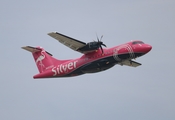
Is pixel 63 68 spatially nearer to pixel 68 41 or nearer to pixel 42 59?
pixel 68 41

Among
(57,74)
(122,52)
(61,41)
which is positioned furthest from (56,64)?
(122,52)

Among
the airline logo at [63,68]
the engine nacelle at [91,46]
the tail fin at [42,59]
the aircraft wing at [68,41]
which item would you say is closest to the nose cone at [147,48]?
the engine nacelle at [91,46]

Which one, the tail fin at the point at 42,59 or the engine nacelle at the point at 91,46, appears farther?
the tail fin at the point at 42,59

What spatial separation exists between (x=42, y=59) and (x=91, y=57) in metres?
7.51

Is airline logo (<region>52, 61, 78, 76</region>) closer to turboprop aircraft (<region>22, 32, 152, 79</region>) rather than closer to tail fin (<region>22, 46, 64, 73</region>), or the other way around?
turboprop aircraft (<region>22, 32, 152, 79</region>)

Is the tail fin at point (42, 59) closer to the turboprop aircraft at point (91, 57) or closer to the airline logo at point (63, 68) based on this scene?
the turboprop aircraft at point (91, 57)

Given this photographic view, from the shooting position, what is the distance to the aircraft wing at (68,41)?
36.8 m

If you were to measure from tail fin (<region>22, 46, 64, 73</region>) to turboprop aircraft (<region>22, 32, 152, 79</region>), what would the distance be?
0.43 metres

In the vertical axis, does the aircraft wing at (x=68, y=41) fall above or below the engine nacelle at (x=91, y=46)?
above

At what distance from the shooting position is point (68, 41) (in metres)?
37.6

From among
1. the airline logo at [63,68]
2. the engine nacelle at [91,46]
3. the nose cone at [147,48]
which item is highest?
the engine nacelle at [91,46]

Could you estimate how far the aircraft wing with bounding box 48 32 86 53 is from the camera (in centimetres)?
3675

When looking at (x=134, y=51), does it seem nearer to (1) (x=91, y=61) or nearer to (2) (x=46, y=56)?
(1) (x=91, y=61)

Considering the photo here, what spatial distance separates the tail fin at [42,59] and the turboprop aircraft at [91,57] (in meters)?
0.43
